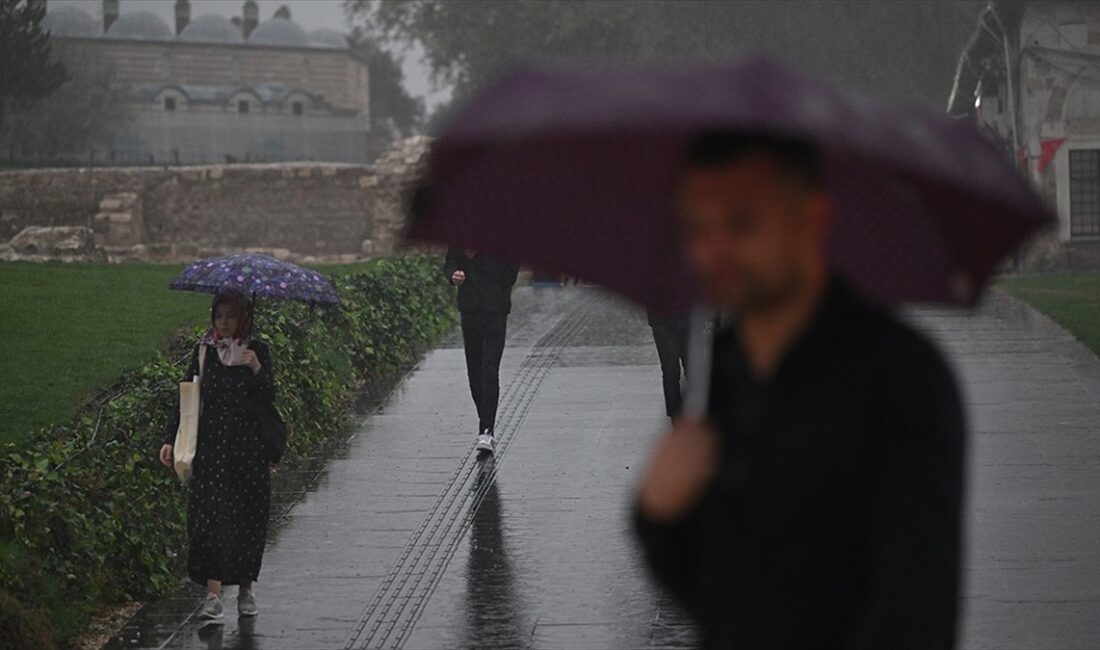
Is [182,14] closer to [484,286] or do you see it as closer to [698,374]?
[484,286]

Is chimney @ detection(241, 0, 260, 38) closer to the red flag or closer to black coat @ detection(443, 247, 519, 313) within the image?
the red flag

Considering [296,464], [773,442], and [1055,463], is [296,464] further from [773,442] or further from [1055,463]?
[773,442]

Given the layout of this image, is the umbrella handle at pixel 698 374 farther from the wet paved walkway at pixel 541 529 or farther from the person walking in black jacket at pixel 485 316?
the person walking in black jacket at pixel 485 316

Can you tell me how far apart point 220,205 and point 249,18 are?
284ft

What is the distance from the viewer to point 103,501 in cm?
835

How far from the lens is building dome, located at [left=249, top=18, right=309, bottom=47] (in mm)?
118688

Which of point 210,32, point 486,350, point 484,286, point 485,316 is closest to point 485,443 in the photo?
point 486,350

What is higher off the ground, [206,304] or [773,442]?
[773,442]

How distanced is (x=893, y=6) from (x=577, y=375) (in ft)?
83.5

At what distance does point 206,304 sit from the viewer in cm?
1744

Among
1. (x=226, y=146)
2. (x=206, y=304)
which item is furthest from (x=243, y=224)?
(x=226, y=146)

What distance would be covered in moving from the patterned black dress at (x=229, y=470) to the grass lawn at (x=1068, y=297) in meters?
10.3

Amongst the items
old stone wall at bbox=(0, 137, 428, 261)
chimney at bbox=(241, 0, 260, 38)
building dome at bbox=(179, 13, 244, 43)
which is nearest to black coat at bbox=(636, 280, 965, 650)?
old stone wall at bbox=(0, 137, 428, 261)

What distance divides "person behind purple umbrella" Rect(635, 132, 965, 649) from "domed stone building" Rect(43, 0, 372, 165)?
8622 centimetres
